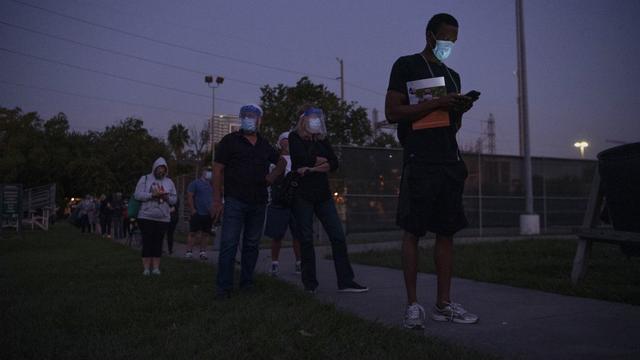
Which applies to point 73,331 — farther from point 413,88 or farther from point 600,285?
point 600,285

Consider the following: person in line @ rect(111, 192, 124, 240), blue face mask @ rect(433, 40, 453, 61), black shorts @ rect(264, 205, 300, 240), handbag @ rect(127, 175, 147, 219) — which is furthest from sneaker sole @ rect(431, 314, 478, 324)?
person in line @ rect(111, 192, 124, 240)

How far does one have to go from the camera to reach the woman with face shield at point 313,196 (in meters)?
5.57

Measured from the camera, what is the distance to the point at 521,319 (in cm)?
396

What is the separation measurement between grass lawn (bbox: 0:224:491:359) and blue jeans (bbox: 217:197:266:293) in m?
0.19

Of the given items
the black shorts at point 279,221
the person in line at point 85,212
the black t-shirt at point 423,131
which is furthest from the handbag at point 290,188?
the person in line at point 85,212

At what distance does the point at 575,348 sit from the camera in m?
3.15

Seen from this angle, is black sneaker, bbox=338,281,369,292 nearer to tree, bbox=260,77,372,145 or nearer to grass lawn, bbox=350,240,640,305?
grass lawn, bbox=350,240,640,305

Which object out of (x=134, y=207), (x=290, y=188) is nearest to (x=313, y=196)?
(x=290, y=188)

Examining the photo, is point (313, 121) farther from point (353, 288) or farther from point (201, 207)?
point (201, 207)

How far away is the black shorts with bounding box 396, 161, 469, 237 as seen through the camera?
12.6 feet

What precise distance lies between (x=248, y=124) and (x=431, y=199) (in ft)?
8.30

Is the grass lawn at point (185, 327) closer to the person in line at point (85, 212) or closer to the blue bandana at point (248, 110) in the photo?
the blue bandana at point (248, 110)

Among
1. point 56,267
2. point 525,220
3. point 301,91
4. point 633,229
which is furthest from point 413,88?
point 301,91

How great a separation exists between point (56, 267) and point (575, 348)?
7.78 meters
